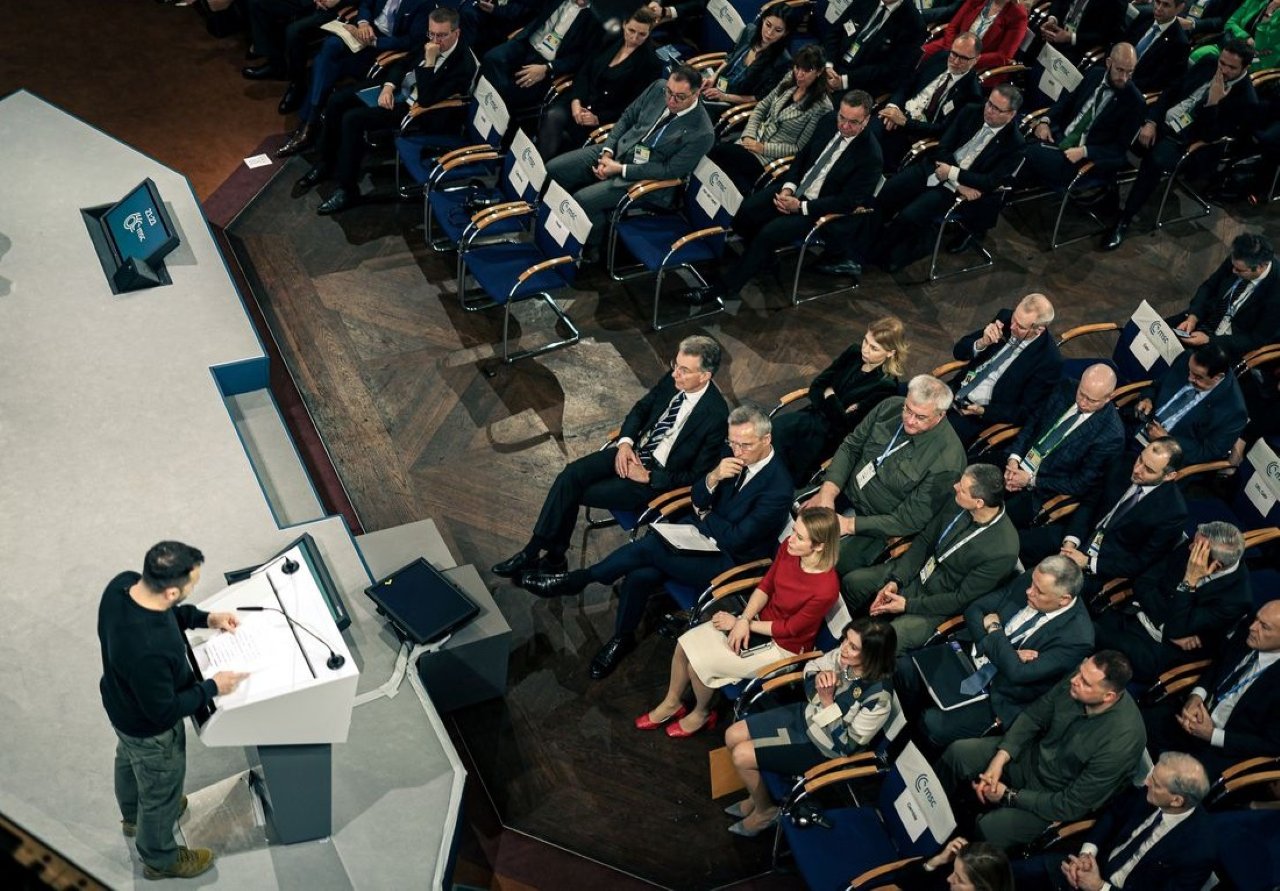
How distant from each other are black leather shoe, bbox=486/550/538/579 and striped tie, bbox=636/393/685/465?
2.33 ft

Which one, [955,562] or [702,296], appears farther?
[702,296]

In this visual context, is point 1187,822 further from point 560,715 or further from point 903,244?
point 903,244

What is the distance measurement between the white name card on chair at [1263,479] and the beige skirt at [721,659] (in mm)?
2548

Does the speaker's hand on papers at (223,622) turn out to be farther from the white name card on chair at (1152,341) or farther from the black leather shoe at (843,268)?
the black leather shoe at (843,268)

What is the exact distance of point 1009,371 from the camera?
20.6 ft

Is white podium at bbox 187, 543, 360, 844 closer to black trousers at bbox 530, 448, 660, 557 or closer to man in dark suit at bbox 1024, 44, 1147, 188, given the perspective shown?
black trousers at bbox 530, 448, 660, 557

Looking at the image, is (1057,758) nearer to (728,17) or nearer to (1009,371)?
(1009,371)

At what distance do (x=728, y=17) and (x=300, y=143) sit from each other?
308 cm

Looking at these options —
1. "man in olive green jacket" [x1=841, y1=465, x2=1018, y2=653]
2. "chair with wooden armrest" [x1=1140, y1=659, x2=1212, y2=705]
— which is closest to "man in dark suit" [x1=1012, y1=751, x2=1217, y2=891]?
"chair with wooden armrest" [x1=1140, y1=659, x2=1212, y2=705]

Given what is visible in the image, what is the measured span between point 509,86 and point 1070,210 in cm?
399

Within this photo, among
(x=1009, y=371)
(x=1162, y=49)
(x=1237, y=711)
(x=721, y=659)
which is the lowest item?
(x=721, y=659)

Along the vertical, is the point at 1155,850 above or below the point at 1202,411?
below

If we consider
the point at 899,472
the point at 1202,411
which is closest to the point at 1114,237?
the point at 1202,411

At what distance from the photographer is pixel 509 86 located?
325 inches
